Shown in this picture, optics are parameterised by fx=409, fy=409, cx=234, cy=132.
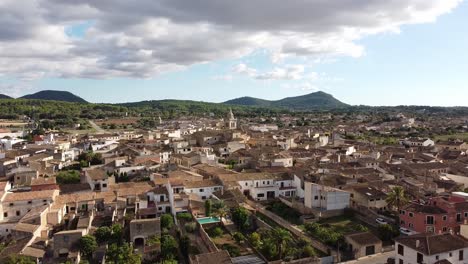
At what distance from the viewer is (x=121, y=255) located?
29.6 metres

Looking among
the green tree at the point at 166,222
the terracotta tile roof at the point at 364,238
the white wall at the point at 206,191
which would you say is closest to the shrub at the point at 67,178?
the white wall at the point at 206,191

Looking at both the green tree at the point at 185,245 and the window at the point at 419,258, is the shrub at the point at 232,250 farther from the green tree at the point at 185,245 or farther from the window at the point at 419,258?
the window at the point at 419,258

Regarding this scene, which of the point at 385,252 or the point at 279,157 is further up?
the point at 279,157

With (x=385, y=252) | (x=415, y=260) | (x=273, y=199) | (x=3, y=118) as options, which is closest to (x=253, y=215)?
(x=273, y=199)

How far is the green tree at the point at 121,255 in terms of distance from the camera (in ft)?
96.2

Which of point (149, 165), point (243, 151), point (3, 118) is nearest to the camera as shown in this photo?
point (149, 165)

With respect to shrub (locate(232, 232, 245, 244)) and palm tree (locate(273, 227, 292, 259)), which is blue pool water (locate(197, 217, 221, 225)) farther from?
palm tree (locate(273, 227, 292, 259))

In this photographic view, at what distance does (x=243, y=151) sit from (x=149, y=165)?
19.2 meters

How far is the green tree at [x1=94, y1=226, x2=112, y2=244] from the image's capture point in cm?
3403

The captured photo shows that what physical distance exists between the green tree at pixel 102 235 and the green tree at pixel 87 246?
149cm

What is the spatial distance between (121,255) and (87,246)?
4134mm

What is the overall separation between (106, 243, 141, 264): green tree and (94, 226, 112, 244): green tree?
9.34 feet

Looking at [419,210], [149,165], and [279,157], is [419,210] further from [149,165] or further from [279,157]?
[149,165]

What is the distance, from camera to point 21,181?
50.2m
